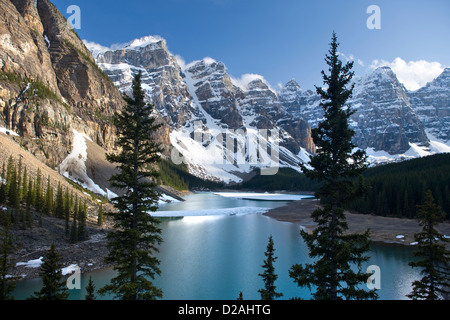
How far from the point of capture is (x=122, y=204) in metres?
13.7

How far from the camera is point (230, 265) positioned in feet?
106

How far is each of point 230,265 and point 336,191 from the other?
2397 cm

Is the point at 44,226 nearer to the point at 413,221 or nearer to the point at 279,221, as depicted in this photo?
the point at 279,221

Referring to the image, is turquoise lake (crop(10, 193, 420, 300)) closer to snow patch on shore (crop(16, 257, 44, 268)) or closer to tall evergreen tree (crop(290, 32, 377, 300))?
snow patch on shore (crop(16, 257, 44, 268))

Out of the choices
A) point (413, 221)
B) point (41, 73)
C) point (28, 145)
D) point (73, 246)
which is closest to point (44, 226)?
point (73, 246)

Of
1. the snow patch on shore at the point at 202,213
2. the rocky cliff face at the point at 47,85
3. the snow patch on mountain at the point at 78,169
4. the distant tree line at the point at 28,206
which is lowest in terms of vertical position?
the snow patch on shore at the point at 202,213

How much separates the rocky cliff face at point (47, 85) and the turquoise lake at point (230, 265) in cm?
5414

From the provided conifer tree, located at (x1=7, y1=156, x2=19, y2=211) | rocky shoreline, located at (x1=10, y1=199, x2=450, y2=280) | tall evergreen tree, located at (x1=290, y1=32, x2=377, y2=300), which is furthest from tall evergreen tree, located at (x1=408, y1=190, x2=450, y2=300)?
conifer tree, located at (x1=7, y1=156, x2=19, y2=211)

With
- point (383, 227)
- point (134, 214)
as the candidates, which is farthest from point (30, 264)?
point (383, 227)

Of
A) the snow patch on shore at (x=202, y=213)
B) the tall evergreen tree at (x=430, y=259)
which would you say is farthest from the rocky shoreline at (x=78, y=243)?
the snow patch on shore at (x=202, y=213)

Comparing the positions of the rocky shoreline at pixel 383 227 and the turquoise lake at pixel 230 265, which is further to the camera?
the rocky shoreline at pixel 383 227

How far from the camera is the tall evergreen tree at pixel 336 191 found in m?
11.2

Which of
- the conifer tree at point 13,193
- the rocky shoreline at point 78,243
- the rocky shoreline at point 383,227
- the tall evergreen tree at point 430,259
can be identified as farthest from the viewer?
the rocky shoreline at point 383,227

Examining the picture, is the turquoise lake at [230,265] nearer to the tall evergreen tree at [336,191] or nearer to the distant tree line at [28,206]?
the distant tree line at [28,206]
